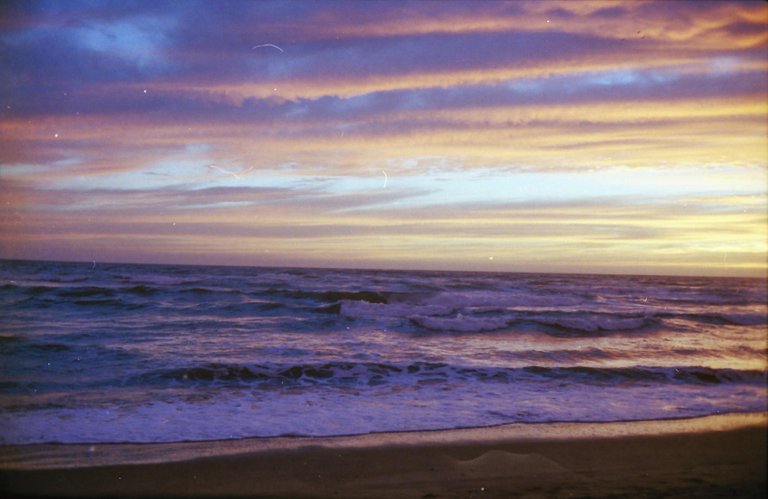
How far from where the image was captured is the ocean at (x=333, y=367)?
633 centimetres

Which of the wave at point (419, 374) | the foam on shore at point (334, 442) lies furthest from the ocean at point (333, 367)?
the foam on shore at point (334, 442)

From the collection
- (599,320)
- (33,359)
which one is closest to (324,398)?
(33,359)

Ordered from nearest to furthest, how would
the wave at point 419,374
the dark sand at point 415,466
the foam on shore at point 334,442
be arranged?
the dark sand at point 415,466 → the foam on shore at point 334,442 → the wave at point 419,374

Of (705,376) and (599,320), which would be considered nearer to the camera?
(705,376)

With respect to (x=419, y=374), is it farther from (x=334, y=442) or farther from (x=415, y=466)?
(x=415, y=466)

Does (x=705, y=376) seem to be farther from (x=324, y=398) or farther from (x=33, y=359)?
(x=33, y=359)

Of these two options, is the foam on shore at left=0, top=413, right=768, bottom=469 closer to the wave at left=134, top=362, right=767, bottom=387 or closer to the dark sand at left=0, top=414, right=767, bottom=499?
the dark sand at left=0, top=414, right=767, bottom=499

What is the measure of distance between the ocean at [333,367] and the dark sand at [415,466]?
0.43 meters

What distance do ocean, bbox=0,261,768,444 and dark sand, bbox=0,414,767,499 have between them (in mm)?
428

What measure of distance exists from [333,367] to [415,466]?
401cm

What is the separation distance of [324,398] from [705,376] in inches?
218

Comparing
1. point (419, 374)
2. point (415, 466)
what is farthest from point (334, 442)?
point (419, 374)

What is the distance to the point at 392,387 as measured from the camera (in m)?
7.92

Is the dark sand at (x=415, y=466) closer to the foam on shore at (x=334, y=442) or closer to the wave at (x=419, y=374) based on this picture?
the foam on shore at (x=334, y=442)
